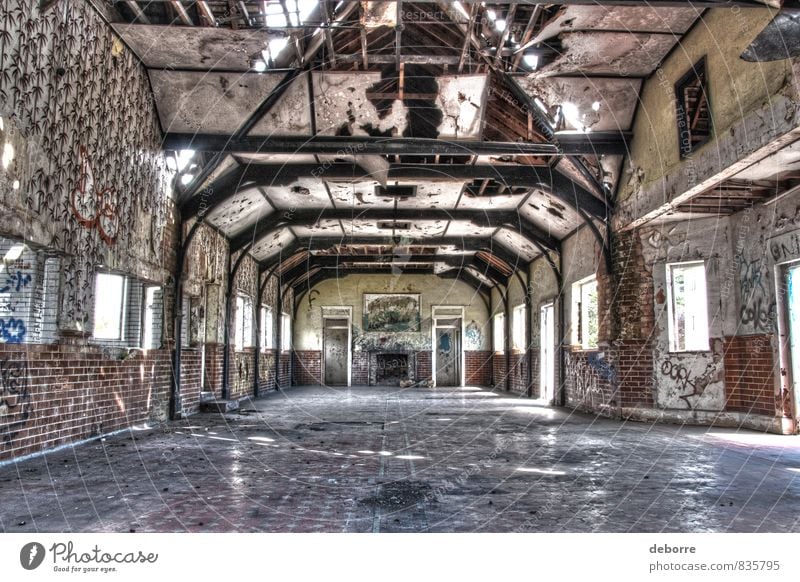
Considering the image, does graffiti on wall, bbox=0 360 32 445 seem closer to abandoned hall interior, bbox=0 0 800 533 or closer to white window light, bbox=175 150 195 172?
abandoned hall interior, bbox=0 0 800 533

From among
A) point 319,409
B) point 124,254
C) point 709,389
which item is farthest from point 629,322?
point 124,254

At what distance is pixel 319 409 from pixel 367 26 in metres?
7.81

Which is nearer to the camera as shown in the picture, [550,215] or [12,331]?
[12,331]

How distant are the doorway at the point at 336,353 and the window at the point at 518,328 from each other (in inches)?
272

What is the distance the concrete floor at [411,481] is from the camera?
383 centimetres

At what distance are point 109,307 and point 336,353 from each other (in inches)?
625

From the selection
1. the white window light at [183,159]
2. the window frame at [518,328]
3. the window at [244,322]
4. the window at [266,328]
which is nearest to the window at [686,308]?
the window frame at [518,328]

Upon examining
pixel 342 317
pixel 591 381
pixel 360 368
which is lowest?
pixel 360 368

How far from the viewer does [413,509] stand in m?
4.16

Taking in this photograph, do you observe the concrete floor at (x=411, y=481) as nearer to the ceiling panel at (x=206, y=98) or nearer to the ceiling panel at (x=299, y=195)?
the ceiling panel at (x=206, y=98)

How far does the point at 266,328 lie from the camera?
59.7ft

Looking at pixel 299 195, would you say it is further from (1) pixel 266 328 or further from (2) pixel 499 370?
(2) pixel 499 370

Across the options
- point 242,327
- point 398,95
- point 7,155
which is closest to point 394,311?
point 242,327

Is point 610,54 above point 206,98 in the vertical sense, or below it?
above
